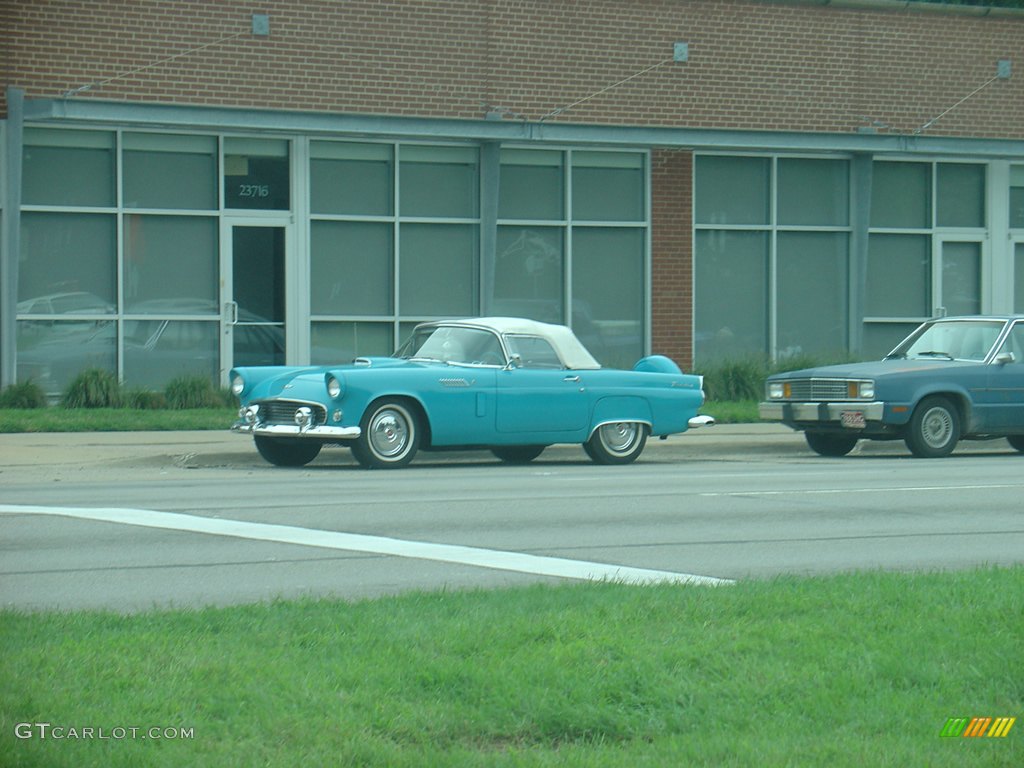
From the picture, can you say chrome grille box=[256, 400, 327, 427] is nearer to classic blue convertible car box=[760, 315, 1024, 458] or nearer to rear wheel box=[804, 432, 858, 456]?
classic blue convertible car box=[760, 315, 1024, 458]

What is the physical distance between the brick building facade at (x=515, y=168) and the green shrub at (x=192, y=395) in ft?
3.82

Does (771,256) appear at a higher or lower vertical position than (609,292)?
higher

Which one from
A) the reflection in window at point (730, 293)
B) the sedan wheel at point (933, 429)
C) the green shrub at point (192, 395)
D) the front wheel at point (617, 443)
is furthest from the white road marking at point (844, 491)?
the reflection in window at point (730, 293)

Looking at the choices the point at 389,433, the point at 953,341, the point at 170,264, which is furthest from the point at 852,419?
the point at 170,264

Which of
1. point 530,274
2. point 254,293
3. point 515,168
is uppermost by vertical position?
point 515,168

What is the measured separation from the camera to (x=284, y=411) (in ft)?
50.2

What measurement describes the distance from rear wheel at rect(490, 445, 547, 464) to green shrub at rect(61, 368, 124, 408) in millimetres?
6011

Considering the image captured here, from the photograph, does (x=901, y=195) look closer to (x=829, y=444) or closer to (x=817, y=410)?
(x=829, y=444)

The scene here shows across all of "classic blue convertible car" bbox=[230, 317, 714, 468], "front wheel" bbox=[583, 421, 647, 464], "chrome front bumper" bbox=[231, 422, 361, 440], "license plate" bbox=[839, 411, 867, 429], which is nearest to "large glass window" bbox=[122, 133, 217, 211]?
"classic blue convertible car" bbox=[230, 317, 714, 468]

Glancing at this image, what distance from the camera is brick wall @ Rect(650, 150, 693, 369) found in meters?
24.8

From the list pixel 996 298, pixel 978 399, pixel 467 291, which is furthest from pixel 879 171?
pixel 978 399

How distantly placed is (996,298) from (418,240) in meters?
10.4

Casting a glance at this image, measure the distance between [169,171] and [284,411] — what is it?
7.84m

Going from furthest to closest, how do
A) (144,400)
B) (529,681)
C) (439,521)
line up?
1. (144,400)
2. (439,521)
3. (529,681)
